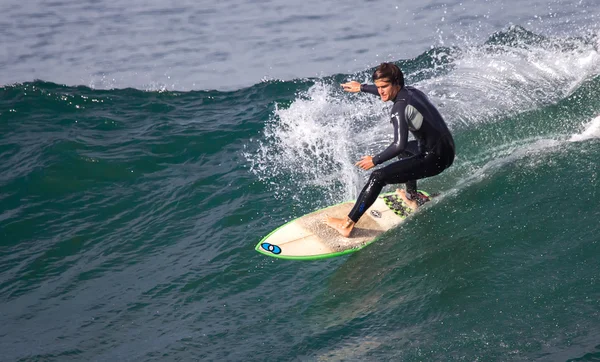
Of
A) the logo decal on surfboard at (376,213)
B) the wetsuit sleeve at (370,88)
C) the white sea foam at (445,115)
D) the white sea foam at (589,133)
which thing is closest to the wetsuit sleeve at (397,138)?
the wetsuit sleeve at (370,88)

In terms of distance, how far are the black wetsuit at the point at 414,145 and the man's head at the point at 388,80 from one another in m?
0.09

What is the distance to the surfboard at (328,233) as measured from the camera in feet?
26.0

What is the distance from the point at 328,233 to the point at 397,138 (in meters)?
1.50

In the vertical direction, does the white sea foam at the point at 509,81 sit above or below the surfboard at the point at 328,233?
above

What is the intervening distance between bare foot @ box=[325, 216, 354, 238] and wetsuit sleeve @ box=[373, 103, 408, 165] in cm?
100

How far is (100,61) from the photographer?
1702cm

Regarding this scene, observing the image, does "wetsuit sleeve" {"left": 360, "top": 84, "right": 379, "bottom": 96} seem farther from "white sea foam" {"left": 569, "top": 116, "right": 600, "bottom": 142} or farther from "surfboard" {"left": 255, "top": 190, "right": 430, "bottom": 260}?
"white sea foam" {"left": 569, "top": 116, "right": 600, "bottom": 142}

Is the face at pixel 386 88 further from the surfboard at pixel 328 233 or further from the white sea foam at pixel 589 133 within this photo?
the white sea foam at pixel 589 133

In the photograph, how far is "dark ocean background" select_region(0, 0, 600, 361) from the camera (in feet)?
21.8

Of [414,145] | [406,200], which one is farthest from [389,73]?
[406,200]

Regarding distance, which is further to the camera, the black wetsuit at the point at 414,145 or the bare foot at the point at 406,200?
the bare foot at the point at 406,200

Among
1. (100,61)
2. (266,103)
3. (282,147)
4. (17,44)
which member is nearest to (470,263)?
(282,147)

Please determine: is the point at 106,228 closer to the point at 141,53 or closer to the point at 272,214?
the point at 272,214

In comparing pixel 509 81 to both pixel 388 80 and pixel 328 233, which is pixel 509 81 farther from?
pixel 328 233
